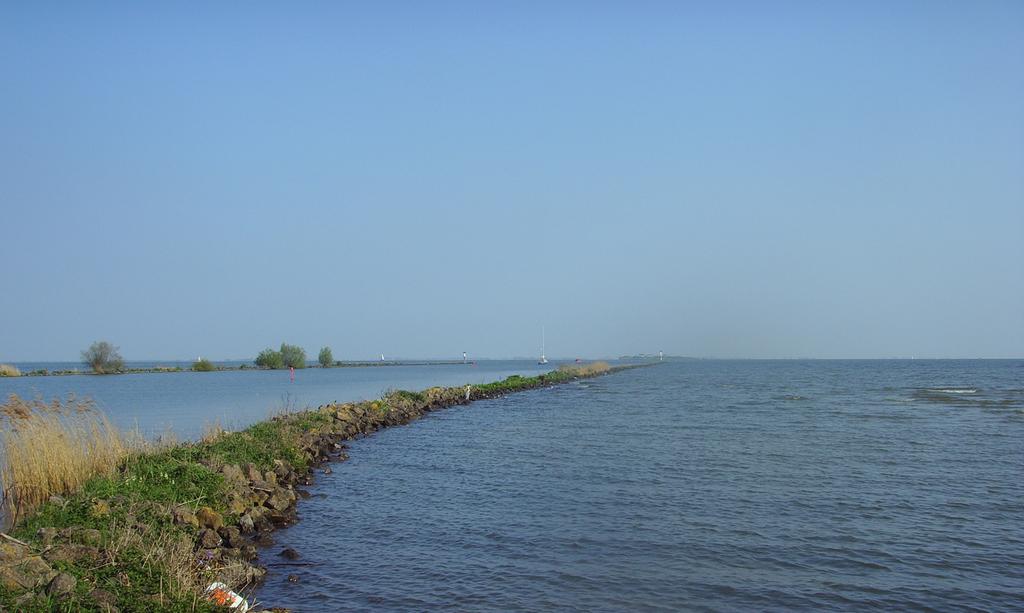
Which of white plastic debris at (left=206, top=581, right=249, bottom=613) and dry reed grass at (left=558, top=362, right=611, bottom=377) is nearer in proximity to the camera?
white plastic debris at (left=206, top=581, right=249, bottom=613)

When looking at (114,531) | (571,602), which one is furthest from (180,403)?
(571,602)

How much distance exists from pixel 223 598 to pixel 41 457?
7.61 metres

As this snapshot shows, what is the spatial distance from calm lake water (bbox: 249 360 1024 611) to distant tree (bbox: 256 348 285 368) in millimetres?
105365

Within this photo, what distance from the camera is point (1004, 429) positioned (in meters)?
27.0

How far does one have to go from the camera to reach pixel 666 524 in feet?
41.9

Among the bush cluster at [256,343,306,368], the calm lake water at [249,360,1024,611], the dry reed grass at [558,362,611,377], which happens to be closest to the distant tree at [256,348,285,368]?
the bush cluster at [256,343,306,368]

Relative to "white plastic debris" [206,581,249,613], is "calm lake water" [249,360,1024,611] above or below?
below

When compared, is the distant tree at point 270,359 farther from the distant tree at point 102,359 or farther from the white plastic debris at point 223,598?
the white plastic debris at point 223,598

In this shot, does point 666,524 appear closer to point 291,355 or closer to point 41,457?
point 41,457

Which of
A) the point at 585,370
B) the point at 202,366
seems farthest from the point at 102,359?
the point at 585,370

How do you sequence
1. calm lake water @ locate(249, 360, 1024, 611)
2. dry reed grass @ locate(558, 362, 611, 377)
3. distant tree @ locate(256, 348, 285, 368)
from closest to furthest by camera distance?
1. calm lake water @ locate(249, 360, 1024, 611)
2. dry reed grass @ locate(558, 362, 611, 377)
3. distant tree @ locate(256, 348, 285, 368)

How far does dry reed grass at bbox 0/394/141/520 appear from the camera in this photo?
12594mm

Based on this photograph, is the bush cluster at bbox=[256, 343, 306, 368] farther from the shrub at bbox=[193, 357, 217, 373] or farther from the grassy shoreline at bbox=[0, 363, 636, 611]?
the grassy shoreline at bbox=[0, 363, 636, 611]

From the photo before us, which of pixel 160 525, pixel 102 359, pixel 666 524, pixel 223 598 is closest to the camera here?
pixel 223 598
